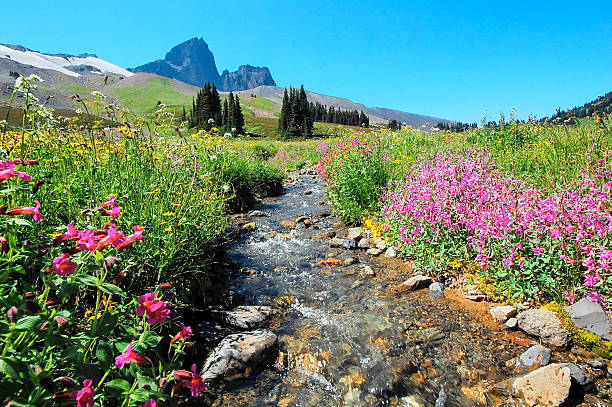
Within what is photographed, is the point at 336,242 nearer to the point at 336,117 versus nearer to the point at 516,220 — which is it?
the point at 516,220

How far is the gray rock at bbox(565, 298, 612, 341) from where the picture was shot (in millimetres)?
3254

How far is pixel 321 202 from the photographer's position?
36.9 ft

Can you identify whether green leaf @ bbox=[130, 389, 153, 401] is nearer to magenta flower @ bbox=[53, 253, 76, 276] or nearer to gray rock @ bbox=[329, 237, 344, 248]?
magenta flower @ bbox=[53, 253, 76, 276]

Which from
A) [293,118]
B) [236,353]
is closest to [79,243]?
[236,353]

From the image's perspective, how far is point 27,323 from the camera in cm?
141

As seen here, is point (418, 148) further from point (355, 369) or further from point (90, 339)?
point (90, 339)

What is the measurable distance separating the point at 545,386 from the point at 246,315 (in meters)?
3.13

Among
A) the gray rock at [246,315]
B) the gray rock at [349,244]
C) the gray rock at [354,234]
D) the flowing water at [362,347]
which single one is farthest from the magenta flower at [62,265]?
the gray rock at [354,234]

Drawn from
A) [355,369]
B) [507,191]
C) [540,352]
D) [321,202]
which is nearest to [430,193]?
[507,191]

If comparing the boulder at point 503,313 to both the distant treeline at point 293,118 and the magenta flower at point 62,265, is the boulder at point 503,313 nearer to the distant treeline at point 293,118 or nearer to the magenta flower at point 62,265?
the magenta flower at point 62,265

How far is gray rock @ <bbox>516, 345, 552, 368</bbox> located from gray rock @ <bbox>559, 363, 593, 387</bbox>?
0.23m

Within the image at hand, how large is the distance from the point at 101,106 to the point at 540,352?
5765 mm

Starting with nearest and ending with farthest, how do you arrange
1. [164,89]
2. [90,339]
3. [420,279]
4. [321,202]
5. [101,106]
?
[90,339], [101,106], [420,279], [321,202], [164,89]

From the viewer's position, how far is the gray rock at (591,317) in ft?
10.7
